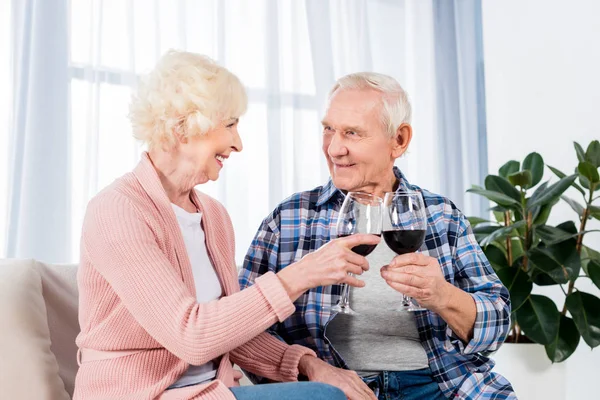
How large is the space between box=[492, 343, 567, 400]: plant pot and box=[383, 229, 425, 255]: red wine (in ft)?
6.05

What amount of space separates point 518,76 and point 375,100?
2.51 m

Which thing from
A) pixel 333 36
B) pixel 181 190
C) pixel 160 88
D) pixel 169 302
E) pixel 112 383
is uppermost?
pixel 333 36

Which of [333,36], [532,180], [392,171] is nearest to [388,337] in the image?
[392,171]

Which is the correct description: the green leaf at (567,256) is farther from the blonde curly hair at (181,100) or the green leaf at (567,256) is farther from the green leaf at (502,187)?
the blonde curly hair at (181,100)

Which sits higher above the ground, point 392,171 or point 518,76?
point 518,76

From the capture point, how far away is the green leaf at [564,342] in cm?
305

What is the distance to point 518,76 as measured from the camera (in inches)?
166

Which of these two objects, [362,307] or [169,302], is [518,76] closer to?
[362,307]

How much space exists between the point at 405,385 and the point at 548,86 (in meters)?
2.68

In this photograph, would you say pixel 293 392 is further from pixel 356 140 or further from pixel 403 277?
pixel 356 140

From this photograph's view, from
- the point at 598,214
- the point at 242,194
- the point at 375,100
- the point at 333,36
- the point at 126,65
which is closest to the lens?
the point at 375,100


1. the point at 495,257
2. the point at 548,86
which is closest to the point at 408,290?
the point at 495,257

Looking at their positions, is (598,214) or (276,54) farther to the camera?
(276,54)

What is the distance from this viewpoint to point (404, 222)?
1.46 metres
